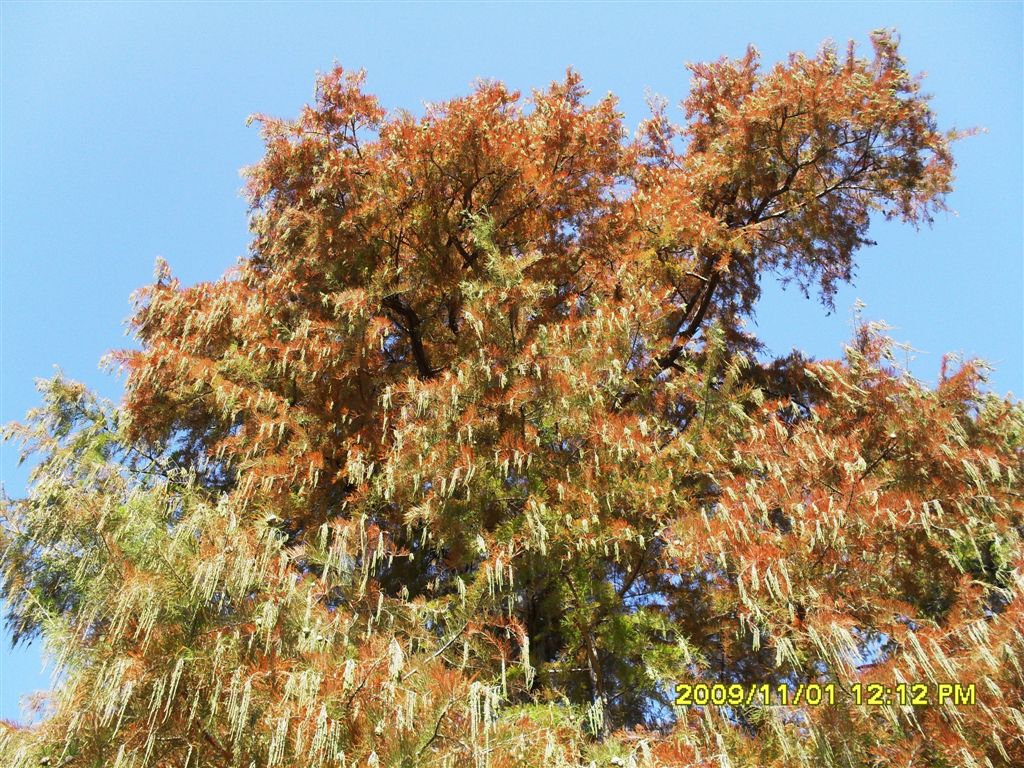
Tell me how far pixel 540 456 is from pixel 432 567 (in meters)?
1.65

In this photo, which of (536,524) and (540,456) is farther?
(540,456)

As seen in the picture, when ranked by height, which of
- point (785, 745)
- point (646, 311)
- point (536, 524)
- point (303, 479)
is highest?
point (646, 311)

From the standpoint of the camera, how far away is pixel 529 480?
4953 millimetres

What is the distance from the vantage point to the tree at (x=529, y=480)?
313cm

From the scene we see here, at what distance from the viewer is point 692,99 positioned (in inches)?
340

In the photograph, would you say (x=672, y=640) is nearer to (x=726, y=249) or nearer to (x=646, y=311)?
(x=646, y=311)

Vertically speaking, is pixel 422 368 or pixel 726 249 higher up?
pixel 726 249

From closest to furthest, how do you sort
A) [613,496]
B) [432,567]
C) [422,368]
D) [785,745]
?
[785,745] → [613,496] → [432,567] → [422,368]

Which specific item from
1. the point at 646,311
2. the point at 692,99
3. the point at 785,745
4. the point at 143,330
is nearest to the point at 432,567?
the point at 646,311

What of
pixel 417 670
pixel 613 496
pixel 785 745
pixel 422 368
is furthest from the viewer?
pixel 422 368

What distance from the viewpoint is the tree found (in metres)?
3.13
